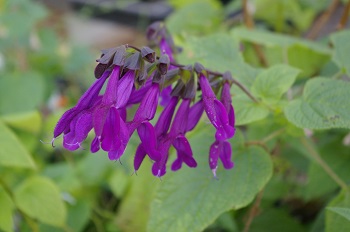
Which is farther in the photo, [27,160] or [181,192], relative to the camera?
[27,160]

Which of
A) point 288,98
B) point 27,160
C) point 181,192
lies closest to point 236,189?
point 181,192

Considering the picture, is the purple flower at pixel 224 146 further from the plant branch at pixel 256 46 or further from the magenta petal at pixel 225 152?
the plant branch at pixel 256 46

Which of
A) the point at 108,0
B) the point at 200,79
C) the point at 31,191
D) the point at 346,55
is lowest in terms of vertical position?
the point at 108,0

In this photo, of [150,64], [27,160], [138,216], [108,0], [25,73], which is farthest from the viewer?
[108,0]

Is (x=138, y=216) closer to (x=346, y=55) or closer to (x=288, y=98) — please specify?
(x=288, y=98)

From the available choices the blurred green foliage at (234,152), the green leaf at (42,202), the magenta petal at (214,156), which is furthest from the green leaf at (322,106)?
the green leaf at (42,202)

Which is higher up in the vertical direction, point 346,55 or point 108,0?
point 346,55

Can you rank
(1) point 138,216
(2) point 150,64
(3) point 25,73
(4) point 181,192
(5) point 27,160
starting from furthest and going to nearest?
(3) point 25,73 < (1) point 138,216 < (5) point 27,160 < (4) point 181,192 < (2) point 150,64
